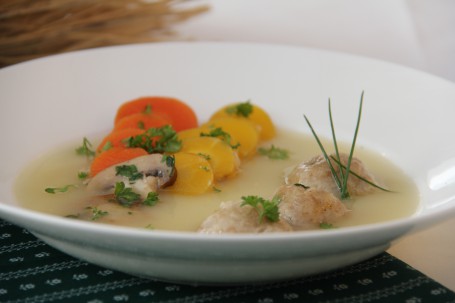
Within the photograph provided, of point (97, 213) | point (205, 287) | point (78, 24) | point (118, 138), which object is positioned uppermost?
point (78, 24)

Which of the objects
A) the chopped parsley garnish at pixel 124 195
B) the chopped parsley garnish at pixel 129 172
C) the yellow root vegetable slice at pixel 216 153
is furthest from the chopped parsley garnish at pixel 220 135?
the chopped parsley garnish at pixel 124 195

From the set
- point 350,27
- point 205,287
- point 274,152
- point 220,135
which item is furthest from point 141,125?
point 350,27

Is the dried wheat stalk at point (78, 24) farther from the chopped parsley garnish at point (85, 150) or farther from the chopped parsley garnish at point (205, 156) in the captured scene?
the chopped parsley garnish at point (205, 156)

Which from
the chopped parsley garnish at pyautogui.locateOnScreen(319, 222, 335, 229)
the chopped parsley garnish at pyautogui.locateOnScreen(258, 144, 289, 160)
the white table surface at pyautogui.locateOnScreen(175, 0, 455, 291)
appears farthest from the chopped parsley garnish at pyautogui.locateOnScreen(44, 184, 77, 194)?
the white table surface at pyautogui.locateOnScreen(175, 0, 455, 291)

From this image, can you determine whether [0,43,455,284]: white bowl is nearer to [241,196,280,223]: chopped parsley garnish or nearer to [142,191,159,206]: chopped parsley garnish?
[241,196,280,223]: chopped parsley garnish

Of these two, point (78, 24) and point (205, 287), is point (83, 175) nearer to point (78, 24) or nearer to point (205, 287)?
point (205, 287)

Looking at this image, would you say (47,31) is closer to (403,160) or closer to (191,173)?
(191,173)
